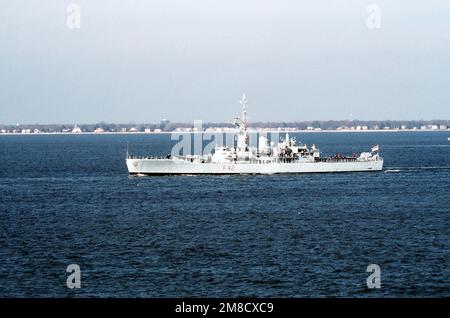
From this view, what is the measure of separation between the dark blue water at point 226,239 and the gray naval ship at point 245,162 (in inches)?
579

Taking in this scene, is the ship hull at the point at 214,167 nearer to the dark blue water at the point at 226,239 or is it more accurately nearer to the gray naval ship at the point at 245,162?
the gray naval ship at the point at 245,162

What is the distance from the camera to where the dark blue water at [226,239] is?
34.0 metres

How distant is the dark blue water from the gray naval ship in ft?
48.2

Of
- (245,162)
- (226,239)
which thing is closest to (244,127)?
(245,162)

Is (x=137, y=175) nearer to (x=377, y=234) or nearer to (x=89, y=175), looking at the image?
(x=89, y=175)

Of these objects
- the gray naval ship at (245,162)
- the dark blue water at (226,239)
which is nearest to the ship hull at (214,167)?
the gray naval ship at (245,162)

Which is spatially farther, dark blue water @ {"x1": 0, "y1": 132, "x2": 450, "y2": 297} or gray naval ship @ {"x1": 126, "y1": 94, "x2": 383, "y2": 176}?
gray naval ship @ {"x1": 126, "y1": 94, "x2": 383, "y2": 176}

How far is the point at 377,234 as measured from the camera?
5091 cm

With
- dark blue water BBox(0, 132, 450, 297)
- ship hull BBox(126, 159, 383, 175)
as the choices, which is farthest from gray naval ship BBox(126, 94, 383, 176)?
dark blue water BBox(0, 132, 450, 297)

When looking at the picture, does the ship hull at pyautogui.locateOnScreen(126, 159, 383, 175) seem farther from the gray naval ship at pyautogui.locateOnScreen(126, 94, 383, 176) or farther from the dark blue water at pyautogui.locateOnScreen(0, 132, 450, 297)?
the dark blue water at pyautogui.locateOnScreen(0, 132, 450, 297)

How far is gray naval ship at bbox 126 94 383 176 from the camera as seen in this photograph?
360 ft

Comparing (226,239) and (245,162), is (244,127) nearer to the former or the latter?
(245,162)

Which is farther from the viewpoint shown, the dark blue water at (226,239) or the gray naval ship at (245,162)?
the gray naval ship at (245,162)
